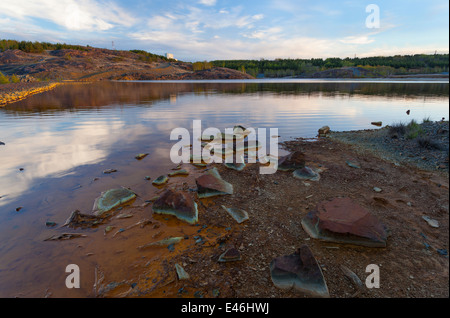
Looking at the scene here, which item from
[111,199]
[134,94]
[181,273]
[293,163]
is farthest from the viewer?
[134,94]

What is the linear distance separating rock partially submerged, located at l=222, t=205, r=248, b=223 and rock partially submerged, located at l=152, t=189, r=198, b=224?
1010mm

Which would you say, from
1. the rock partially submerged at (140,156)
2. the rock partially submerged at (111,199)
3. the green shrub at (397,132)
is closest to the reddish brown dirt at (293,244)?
the rock partially submerged at (111,199)

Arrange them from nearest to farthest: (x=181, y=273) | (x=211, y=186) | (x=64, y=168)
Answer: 1. (x=181, y=273)
2. (x=211, y=186)
3. (x=64, y=168)

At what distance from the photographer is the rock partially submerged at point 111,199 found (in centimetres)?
656

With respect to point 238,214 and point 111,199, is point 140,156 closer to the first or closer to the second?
point 111,199

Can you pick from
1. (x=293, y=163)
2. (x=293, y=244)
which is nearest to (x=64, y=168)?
(x=293, y=244)

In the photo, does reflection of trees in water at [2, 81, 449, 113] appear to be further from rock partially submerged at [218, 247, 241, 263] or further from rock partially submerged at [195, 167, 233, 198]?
rock partially submerged at [195, 167, 233, 198]

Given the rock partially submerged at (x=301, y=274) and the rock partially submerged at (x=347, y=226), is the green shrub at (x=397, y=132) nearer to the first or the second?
the rock partially submerged at (x=347, y=226)

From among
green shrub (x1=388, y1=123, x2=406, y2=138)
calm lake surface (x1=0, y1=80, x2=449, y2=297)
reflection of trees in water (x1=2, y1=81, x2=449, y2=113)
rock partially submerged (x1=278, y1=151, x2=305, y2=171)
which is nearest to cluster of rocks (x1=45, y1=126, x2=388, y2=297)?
calm lake surface (x1=0, y1=80, x2=449, y2=297)

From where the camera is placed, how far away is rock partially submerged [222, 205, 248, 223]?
610cm

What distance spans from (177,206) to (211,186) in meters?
1.54

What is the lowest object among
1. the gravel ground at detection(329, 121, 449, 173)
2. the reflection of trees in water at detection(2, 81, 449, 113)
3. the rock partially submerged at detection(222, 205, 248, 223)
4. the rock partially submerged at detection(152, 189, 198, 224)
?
the rock partially submerged at detection(222, 205, 248, 223)

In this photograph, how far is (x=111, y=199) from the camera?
695cm

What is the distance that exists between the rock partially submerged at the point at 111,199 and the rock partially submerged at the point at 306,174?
20.2 ft
